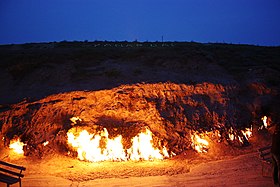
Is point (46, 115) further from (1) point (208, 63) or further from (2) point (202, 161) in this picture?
(1) point (208, 63)

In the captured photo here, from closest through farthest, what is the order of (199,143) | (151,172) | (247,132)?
(151,172) < (199,143) < (247,132)

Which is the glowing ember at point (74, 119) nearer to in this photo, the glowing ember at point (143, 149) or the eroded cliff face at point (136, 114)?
the eroded cliff face at point (136, 114)

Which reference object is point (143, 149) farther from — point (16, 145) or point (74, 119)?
point (16, 145)

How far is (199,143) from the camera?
37.6 feet

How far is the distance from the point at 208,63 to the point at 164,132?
17.9ft

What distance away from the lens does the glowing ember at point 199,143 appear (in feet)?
36.8

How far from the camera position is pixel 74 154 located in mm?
10852

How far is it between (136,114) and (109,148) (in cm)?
180

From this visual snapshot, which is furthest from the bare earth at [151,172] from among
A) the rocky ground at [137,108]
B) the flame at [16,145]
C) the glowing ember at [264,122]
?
the glowing ember at [264,122]

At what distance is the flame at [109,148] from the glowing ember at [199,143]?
3.98ft

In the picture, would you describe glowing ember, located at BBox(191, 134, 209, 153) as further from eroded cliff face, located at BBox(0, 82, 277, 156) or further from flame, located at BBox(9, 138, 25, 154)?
flame, located at BBox(9, 138, 25, 154)

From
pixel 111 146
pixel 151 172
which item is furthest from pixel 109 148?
pixel 151 172

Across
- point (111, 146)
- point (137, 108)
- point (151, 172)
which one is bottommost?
point (151, 172)

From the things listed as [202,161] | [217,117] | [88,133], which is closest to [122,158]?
[88,133]
